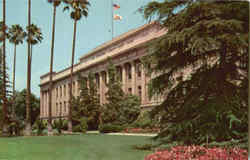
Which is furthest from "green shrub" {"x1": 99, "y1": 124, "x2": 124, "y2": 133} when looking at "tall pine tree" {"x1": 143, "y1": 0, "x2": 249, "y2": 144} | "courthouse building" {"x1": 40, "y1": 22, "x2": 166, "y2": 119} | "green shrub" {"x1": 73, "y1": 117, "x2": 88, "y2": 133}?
"tall pine tree" {"x1": 143, "y1": 0, "x2": 249, "y2": 144}

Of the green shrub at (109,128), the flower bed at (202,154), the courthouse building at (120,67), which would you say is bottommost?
the green shrub at (109,128)

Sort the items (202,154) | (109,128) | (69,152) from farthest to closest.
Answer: (109,128), (69,152), (202,154)

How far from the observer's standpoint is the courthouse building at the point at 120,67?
34.7m

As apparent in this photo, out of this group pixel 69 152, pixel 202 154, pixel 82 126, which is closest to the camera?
pixel 202 154

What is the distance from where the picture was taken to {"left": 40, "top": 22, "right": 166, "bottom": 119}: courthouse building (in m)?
34.7

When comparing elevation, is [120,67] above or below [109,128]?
above

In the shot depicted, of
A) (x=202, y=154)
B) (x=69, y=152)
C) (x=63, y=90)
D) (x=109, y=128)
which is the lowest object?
(x=109, y=128)

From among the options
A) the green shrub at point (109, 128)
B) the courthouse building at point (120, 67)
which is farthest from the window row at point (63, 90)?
the green shrub at point (109, 128)

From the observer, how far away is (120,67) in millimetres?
40531

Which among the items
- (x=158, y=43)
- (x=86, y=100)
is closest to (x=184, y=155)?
(x=158, y=43)

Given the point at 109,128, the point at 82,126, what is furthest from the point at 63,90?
the point at 109,128

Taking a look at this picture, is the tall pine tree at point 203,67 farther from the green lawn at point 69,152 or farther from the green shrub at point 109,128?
the green shrub at point 109,128

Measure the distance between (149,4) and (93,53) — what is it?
37.5 meters

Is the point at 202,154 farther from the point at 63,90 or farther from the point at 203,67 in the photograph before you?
the point at 63,90
